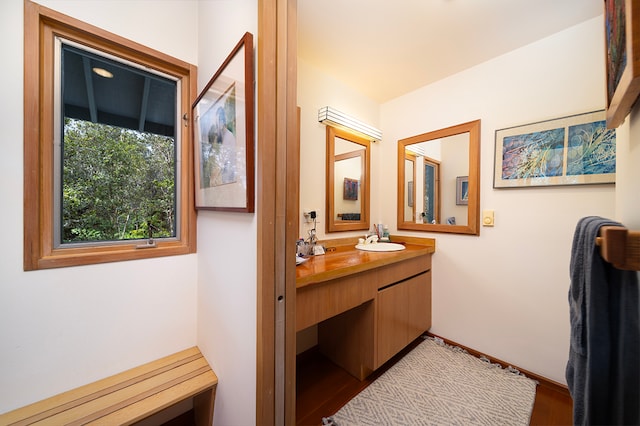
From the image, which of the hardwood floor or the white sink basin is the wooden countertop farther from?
the hardwood floor

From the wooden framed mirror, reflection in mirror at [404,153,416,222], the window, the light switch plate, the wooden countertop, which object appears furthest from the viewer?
reflection in mirror at [404,153,416,222]

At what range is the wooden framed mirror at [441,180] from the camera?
1977 millimetres

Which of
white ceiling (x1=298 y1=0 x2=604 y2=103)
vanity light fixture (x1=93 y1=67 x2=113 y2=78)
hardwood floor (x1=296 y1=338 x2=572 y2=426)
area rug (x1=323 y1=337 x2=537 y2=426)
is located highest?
white ceiling (x1=298 y1=0 x2=604 y2=103)

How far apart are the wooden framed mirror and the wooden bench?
2141mm

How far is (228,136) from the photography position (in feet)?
3.38

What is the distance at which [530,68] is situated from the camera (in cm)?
170

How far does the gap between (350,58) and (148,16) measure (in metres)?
1.37

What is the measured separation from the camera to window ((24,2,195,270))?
104 cm

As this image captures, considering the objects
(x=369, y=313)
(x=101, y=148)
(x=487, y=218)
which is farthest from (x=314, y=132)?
(x=487, y=218)

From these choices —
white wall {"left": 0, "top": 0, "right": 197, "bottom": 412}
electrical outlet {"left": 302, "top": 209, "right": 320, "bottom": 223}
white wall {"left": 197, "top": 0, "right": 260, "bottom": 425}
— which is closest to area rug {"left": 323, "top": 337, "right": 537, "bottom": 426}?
white wall {"left": 197, "top": 0, "right": 260, "bottom": 425}

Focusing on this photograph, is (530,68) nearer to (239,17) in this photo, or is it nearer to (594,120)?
(594,120)

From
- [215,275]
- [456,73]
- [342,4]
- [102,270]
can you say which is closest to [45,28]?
[102,270]

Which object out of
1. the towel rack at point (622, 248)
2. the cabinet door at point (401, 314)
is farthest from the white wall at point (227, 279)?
the cabinet door at point (401, 314)

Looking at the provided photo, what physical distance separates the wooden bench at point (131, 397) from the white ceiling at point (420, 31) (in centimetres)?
222
